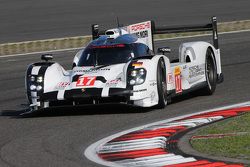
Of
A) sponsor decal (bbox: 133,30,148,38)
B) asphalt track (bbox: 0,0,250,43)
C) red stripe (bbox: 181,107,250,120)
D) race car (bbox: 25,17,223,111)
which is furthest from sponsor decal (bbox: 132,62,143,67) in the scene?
asphalt track (bbox: 0,0,250,43)

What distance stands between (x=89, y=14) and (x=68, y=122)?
65.6 feet

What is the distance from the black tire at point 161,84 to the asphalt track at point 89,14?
13.9 m

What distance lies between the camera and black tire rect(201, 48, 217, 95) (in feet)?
47.3

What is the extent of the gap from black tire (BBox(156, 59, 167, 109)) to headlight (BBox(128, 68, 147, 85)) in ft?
0.95

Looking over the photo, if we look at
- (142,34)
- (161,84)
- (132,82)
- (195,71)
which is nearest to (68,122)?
(132,82)

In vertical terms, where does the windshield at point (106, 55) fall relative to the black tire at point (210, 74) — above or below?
above

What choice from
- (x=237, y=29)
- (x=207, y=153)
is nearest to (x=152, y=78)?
(x=207, y=153)

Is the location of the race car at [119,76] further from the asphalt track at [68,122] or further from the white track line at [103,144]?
the white track line at [103,144]

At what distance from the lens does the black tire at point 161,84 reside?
12562 millimetres

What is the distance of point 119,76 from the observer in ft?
41.3

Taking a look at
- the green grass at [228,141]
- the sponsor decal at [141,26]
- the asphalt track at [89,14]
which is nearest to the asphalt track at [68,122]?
the green grass at [228,141]

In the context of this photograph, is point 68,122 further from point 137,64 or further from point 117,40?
point 117,40

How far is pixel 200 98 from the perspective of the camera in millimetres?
14062

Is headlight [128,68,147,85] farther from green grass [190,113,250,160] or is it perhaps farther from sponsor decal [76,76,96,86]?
green grass [190,113,250,160]
